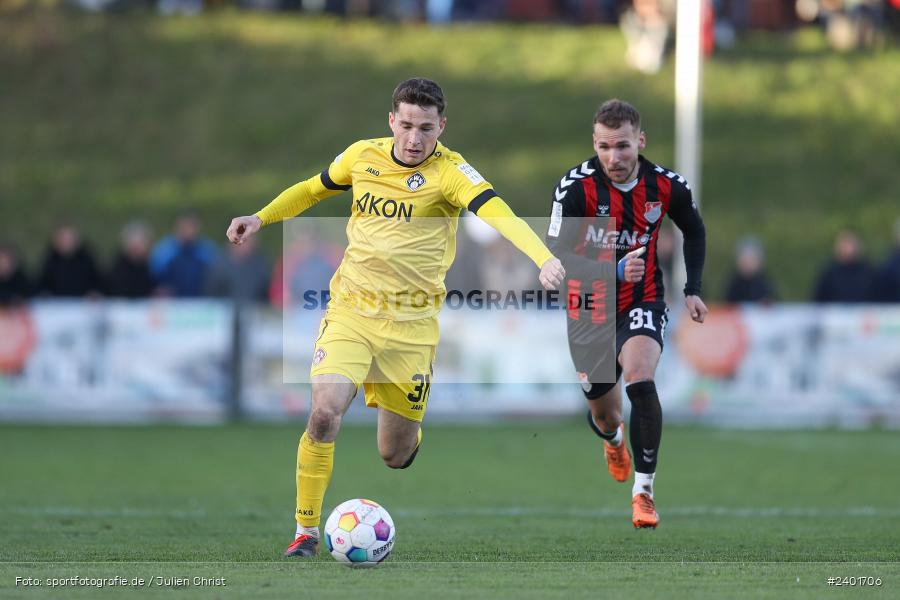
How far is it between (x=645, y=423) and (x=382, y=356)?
1.71m

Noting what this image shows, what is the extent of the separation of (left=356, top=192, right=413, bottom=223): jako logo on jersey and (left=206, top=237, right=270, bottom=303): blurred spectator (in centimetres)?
979

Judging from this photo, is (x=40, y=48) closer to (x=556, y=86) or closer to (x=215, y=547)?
(x=556, y=86)

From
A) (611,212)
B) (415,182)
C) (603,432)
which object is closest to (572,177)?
(611,212)

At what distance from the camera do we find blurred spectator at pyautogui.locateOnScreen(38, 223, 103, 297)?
17.7 metres

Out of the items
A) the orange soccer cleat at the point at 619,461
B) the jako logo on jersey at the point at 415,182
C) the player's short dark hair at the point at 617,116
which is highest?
the player's short dark hair at the point at 617,116

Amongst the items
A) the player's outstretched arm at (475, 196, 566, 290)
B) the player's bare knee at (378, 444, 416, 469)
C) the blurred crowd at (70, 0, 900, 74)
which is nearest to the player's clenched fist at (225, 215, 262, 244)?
the player's outstretched arm at (475, 196, 566, 290)

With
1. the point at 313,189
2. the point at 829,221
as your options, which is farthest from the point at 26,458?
the point at 829,221

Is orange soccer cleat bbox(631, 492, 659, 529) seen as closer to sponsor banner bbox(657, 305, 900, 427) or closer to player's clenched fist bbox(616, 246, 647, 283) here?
player's clenched fist bbox(616, 246, 647, 283)

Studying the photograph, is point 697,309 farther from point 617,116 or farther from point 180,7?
point 180,7

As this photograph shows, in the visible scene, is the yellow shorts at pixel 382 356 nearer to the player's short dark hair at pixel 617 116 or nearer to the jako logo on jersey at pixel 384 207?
the jako logo on jersey at pixel 384 207

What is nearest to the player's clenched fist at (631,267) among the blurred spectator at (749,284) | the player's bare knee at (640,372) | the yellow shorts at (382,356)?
the player's bare knee at (640,372)

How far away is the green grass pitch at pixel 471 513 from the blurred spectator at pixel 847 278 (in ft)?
6.78

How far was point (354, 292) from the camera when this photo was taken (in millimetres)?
7957

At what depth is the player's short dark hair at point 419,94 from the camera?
7.61 m
